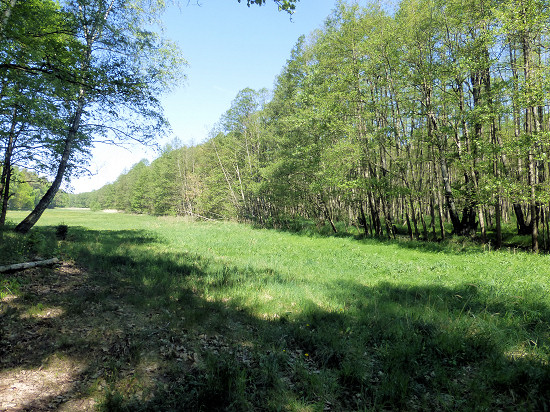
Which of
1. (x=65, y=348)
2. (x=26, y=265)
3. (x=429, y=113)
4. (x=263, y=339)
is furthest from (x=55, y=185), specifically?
(x=429, y=113)

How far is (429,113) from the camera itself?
15281 millimetres

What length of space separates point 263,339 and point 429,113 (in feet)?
51.9

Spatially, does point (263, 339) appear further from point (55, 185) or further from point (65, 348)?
point (55, 185)

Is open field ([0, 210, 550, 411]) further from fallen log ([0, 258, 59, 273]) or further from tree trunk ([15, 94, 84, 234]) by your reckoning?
tree trunk ([15, 94, 84, 234])

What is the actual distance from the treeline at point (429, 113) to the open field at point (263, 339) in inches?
276

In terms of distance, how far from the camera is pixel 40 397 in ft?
11.0

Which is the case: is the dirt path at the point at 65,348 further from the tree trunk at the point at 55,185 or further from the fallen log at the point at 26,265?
the tree trunk at the point at 55,185

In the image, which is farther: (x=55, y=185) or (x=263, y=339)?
(x=55, y=185)

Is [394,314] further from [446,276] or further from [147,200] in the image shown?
[147,200]

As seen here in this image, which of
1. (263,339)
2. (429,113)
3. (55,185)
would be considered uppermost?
(429,113)

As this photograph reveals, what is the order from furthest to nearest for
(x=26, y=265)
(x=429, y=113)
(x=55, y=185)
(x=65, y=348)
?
(x=429, y=113) → (x=55, y=185) → (x=26, y=265) → (x=65, y=348)

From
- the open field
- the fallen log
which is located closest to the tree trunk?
the open field

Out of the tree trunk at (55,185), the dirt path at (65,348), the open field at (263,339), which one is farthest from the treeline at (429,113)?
the dirt path at (65,348)

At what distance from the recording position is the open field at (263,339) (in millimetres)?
3557
